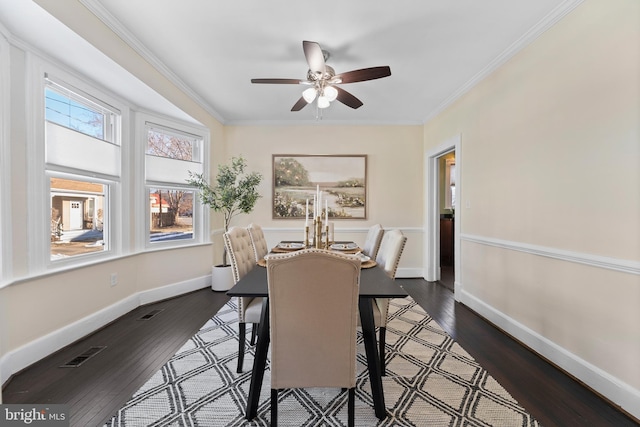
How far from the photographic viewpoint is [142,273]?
342 centimetres

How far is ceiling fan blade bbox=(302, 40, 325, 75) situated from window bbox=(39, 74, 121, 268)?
2.10 m

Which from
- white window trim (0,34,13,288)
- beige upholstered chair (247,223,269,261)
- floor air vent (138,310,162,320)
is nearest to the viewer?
white window trim (0,34,13,288)

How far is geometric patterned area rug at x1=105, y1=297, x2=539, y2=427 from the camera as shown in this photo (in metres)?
1.59

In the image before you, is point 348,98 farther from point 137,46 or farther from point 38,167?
point 38,167

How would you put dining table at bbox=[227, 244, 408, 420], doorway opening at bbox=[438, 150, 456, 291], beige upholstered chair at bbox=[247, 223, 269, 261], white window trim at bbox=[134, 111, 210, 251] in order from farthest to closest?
doorway opening at bbox=[438, 150, 456, 291]
white window trim at bbox=[134, 111, 210, 251]
beige upholstered chair at bbox=[247, 223, 269, 261]
dining table at bbox=[227, 244, 408, 420]

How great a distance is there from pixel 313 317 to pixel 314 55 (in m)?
1.89

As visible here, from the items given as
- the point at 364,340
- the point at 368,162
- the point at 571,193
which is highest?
the point at 368,162

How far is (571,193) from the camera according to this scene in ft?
6.67

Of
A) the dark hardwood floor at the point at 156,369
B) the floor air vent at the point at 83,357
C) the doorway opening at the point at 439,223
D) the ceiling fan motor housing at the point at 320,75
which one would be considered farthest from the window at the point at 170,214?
the doorway opening at the point at 439,223

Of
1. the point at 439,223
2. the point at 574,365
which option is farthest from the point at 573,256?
the point at 439,223

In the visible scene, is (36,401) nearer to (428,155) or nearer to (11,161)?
(11,161)

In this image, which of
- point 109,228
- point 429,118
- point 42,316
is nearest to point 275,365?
point 42,316

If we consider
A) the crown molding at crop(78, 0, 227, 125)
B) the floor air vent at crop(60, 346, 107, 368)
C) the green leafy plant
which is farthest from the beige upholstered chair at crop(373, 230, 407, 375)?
the crown molding at crop(78, 0, 227, 125)

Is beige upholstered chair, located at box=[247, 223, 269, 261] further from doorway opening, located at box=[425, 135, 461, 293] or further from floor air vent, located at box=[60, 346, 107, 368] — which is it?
doorway opening, located at box=[425, 135, 461, 293]
